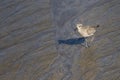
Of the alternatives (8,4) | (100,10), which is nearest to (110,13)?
(100,10)

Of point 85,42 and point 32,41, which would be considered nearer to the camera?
point 85,42

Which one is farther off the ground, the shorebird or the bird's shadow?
the shorebird

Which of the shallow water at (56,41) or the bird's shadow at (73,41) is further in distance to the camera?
the bird's shadow at (73,41)

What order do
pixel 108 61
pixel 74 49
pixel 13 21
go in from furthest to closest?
pixel 13 21, pixel 74 49, pixel 108 61

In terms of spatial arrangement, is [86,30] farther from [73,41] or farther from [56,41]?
[56,41]

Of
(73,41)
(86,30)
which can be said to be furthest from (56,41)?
(86,30)

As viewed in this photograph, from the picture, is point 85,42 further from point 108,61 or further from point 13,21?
point 13,21

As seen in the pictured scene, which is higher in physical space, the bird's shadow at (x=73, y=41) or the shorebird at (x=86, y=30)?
the shorebird at (x=86, y=30)

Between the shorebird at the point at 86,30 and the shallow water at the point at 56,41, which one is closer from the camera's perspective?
the shallow water at the point at 56,41

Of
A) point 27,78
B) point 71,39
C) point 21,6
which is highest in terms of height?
point 21,6
